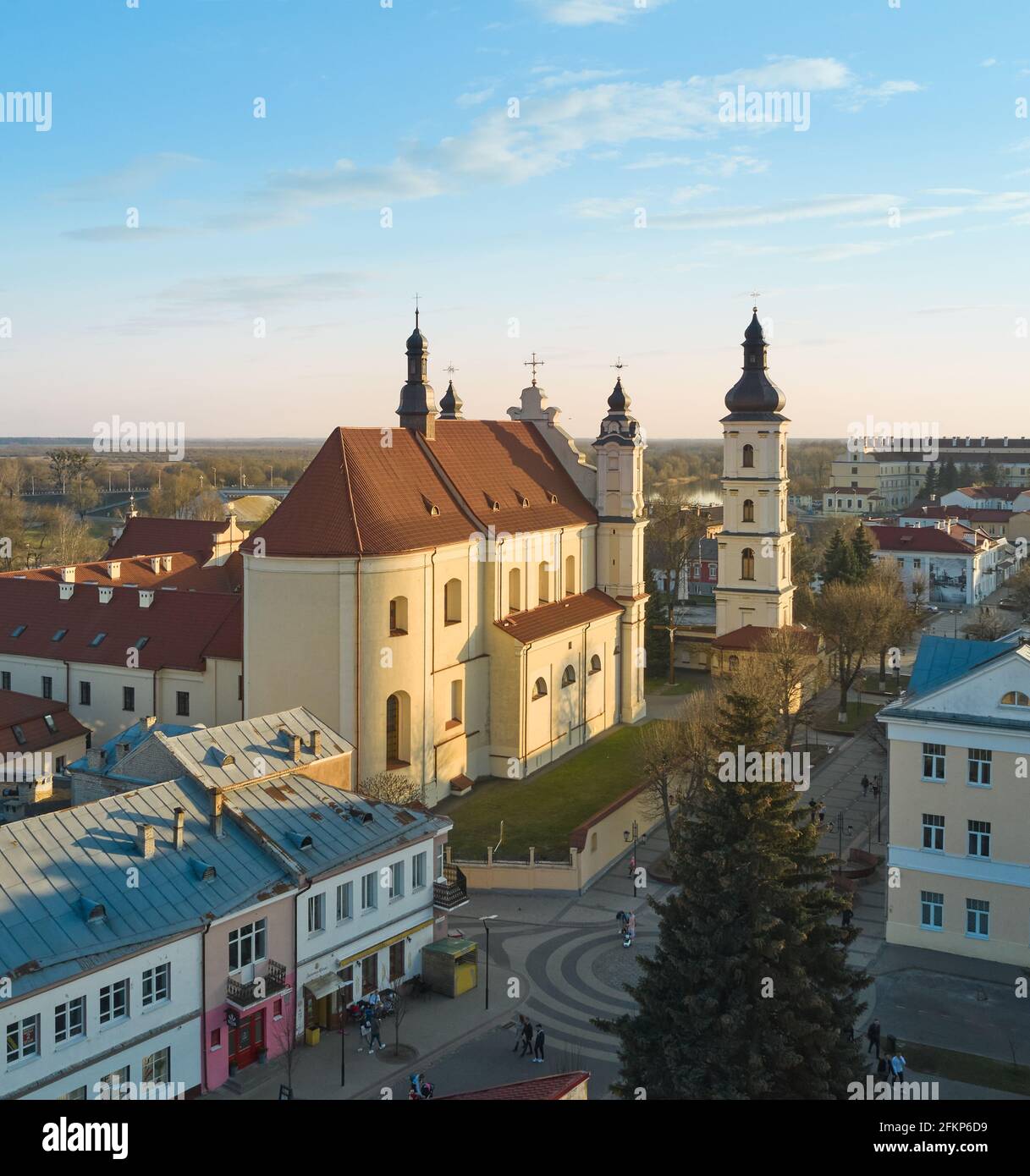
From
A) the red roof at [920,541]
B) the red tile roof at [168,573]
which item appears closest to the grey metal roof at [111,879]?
the red tile roof at [168,573]

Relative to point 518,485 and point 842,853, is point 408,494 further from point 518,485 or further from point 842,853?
point 842,853

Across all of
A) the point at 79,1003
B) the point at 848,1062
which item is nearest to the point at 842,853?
the point at 848,1062

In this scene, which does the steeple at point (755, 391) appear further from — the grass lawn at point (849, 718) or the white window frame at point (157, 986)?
the white window frame at point (157, 986)

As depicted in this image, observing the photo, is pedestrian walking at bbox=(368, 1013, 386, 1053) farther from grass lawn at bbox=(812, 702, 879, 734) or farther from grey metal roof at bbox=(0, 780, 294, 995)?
grass lawn at bbox=(812, 702, 879, 734)

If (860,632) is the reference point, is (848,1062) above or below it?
below

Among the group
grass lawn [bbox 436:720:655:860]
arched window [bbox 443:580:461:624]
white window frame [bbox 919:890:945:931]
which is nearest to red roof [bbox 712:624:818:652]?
grass lawn [bbox 436:720:655:860]

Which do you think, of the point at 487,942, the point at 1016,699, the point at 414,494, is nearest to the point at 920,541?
the point at 414,494
